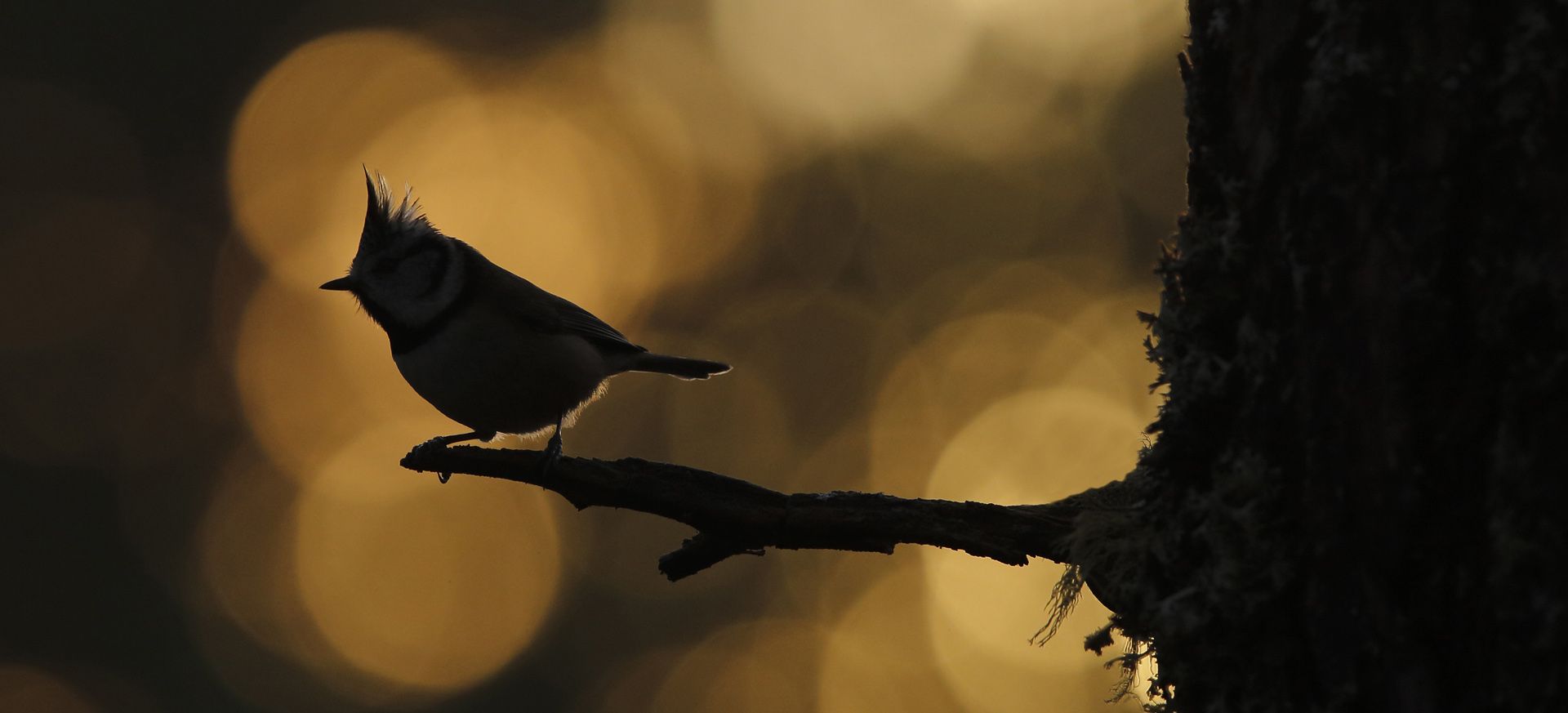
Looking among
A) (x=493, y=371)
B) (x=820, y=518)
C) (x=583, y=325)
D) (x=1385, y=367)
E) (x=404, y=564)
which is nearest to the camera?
(x=1385, y=367)

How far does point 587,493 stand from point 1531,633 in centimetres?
217

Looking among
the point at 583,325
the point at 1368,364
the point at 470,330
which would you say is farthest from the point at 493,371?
the point at 1368,364

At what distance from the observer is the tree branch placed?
116 inches

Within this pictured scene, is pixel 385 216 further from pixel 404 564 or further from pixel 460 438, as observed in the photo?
pixel 404 564

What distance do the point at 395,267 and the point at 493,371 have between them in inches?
35.8

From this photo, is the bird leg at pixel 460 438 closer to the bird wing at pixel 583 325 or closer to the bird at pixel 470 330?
the bird at pixel 470 330

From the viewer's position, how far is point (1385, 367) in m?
2.03

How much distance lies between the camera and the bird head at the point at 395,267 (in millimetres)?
5855

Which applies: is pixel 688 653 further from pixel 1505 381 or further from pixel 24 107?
pixel 1505 381

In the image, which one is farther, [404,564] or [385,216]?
[404,564]

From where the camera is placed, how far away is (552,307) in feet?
19.9

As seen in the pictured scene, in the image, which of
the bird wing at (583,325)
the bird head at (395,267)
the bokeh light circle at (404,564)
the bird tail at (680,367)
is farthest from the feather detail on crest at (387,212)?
the bokeh light circle at (404,564)

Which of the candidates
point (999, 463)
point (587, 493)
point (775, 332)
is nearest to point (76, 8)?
point (775, 332)

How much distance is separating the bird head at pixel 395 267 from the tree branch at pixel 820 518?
2.90m
